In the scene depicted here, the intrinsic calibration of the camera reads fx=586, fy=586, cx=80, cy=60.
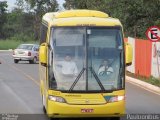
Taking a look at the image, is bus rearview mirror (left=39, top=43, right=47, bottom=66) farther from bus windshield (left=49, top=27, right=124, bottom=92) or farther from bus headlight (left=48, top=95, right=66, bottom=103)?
bus headlight (left=48, top=95, right=66, bottom=103)

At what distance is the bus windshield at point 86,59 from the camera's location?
13.3 m

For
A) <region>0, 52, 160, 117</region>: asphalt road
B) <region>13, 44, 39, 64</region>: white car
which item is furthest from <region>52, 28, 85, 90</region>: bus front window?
<region>13, 44, 39, 64</region>: white car

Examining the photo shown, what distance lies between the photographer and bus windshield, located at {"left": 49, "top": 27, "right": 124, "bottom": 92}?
13328 millimetres

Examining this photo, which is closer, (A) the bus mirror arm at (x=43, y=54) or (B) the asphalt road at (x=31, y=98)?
(A) the bus mirror arm at (x=43, y=54)

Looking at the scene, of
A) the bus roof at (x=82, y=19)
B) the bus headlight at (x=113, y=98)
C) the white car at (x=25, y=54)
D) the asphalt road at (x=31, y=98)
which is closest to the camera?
the bus headlight at (x=113, y=98)

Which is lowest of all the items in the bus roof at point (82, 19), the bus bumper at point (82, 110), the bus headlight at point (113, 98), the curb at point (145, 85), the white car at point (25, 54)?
the white car at point (25, 54)

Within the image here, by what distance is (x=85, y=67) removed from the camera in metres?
13.4

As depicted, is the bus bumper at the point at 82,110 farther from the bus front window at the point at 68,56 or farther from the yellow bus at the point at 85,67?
the bus front window at the point at 68,56

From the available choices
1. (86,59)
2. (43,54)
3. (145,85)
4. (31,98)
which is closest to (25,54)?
(145,85)

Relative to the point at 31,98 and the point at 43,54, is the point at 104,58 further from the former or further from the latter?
the point at 31,98

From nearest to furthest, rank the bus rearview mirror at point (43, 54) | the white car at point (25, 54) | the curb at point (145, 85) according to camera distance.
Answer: the bus rearview mirror at point (43, 54) → the curb at point (145, 85) → the white car at point (25, 54)

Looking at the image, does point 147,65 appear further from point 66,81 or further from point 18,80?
point 66,81

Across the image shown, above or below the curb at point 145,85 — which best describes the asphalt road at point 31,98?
above

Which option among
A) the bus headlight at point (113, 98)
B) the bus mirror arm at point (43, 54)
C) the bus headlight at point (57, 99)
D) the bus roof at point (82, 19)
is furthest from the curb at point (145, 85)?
the bus headlight at point (57, 99)
